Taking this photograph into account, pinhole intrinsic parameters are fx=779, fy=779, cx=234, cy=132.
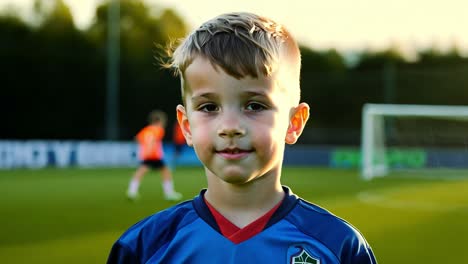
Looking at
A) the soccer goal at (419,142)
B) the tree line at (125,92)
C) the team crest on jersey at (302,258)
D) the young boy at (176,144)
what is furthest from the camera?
the tree line at (125,92)

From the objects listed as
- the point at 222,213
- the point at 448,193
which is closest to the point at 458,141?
the point at 448,193

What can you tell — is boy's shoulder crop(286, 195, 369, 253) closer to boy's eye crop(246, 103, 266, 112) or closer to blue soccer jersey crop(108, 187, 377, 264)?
blue soccer jersey crop(108, 187, 377, 264)

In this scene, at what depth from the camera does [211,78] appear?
2.19m

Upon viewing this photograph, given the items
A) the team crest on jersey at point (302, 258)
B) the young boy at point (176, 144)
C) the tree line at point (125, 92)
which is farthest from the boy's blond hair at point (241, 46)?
the tree line at point (125, 92)

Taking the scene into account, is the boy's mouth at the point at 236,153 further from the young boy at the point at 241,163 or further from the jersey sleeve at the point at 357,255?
the jersey sleeve at the point at 357,255

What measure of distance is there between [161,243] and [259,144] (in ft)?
1.44


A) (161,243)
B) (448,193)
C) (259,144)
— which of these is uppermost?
(259,144)

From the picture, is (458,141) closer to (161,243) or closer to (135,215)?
(135,215)

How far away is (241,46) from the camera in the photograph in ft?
7.18

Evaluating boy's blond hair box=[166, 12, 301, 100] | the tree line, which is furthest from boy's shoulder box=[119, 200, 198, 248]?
the tree line

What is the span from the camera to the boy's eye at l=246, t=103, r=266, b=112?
2.20 m

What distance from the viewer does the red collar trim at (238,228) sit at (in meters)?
2.28

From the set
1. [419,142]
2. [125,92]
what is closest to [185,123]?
[419,142]

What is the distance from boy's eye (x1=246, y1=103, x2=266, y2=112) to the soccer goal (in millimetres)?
21350
